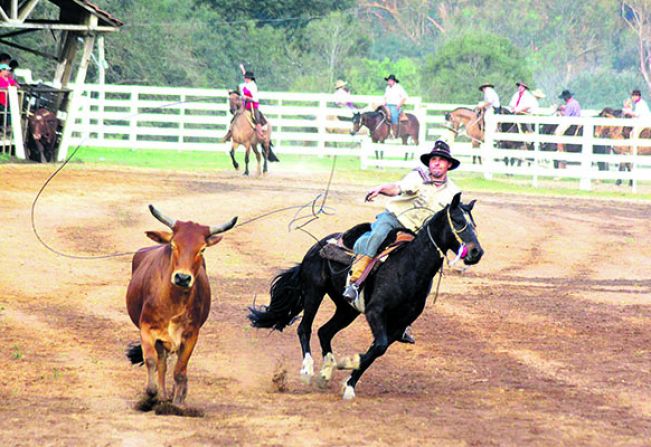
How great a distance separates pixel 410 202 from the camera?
33.0 feet

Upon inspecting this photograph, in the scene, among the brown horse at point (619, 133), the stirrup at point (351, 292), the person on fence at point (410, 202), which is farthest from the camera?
the brown horse at point (619, 133)

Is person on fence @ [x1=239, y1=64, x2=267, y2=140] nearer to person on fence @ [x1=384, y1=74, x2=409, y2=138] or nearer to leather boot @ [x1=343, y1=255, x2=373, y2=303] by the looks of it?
person on fence @ [x1=384, y1=74, x2=409, y2=138]

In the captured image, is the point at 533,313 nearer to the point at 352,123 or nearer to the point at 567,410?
the point at 567,410

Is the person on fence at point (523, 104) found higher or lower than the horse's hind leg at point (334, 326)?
higher

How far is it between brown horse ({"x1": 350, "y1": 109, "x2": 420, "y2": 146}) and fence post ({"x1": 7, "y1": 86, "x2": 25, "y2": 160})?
30.9ft

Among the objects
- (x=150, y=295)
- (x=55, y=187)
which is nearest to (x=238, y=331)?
(x=150, y=295)

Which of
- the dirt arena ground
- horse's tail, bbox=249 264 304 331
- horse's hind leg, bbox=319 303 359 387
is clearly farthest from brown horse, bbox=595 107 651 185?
horse's hind leg, bbox=319 303 359 387

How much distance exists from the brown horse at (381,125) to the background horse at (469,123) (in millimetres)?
1251

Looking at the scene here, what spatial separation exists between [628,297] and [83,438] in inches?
354

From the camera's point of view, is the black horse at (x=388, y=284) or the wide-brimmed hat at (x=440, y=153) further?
the wide-brimmed hat at (x=440, y=153)

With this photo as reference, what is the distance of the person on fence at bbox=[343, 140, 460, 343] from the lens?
9.83m

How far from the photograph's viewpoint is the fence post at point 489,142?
105 ft

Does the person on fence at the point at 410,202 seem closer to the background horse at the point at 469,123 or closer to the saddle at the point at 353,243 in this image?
the saddle at the point at 353,243

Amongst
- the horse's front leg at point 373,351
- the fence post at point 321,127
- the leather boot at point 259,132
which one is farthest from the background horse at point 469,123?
the horse's front leg at point 373,351
